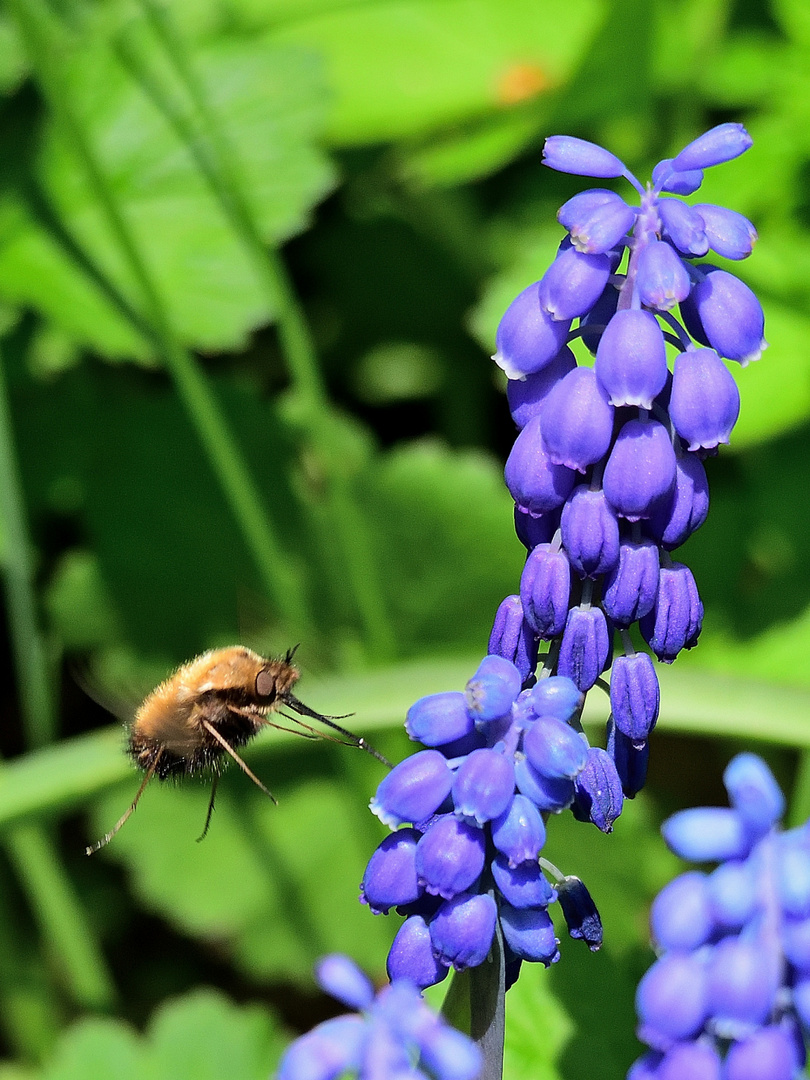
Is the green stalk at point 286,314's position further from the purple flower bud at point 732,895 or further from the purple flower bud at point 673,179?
the purple flower bud at point 732,895

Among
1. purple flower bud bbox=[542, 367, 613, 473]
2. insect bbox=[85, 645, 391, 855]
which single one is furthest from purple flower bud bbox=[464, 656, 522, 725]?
insect bbox=[85, 645, 391, 855]

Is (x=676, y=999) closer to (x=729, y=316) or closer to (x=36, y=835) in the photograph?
(x=729, y=316)

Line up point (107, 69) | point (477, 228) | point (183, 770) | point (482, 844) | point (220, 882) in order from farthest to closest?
point (477, 228) < point (220, 882) < point (107, 69) < point (183, 770) < point (482, 844)

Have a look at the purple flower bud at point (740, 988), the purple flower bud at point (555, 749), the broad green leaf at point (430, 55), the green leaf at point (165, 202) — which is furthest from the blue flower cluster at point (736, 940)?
the broad green leaf at point (430, 55)

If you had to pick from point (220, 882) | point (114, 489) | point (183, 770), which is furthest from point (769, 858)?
point (114, 489)

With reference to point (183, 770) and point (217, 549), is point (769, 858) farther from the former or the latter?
point (217, 549)

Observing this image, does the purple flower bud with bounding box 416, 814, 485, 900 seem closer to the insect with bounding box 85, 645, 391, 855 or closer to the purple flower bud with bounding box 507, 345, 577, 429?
the purple flower bud with bounding box 507, 345, 577, 429
